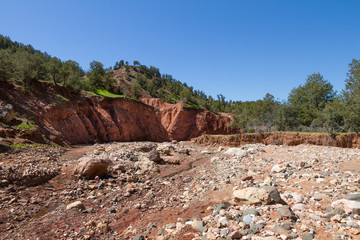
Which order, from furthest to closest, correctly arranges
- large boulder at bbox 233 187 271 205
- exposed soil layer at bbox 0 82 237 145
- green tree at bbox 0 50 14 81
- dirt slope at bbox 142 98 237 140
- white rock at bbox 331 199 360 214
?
dirt slope at bbox 142 98 237 140 → green tree at bbox 0 50 14 81 → exposed soil layer at bbox 0 82 237 145 → large boulder at bbox 233 187 271 205 → white rock at bbox 331 199 360 214

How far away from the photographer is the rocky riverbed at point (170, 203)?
4.54 metres

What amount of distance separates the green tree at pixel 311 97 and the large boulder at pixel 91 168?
37147mm

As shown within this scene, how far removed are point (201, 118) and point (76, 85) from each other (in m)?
31.7

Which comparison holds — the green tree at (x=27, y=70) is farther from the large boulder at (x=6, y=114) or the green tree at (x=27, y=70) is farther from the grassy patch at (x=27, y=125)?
the grassy patch at (x=27, y=125)

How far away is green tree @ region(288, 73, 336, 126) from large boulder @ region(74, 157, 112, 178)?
3715 cm

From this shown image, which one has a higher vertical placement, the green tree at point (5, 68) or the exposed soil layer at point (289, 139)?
the green tree at point (5, 68)

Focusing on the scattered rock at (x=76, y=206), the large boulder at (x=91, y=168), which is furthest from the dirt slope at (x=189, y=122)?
the scattered rock at (x=76, y=206)

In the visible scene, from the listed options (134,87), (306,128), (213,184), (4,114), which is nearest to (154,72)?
(134,87)

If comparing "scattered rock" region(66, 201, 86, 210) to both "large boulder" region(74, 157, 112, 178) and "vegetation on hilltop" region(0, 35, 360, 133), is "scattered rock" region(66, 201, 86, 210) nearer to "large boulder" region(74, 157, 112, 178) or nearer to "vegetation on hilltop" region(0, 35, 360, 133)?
"large boulder" region(74, 157, 112, 178)

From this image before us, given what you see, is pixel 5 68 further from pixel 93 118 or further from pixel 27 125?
pixel 93 118

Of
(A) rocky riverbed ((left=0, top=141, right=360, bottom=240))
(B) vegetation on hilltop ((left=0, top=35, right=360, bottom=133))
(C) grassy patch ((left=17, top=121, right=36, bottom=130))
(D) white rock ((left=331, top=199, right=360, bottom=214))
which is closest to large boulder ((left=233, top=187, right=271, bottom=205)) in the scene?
(A) rocky riverbed ((left=0, top=141, right=360, bottom=240))

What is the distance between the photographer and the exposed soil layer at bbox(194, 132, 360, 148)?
73.9 feet

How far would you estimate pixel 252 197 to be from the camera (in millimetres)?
5645

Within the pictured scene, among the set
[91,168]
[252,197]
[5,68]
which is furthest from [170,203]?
[5,68]
